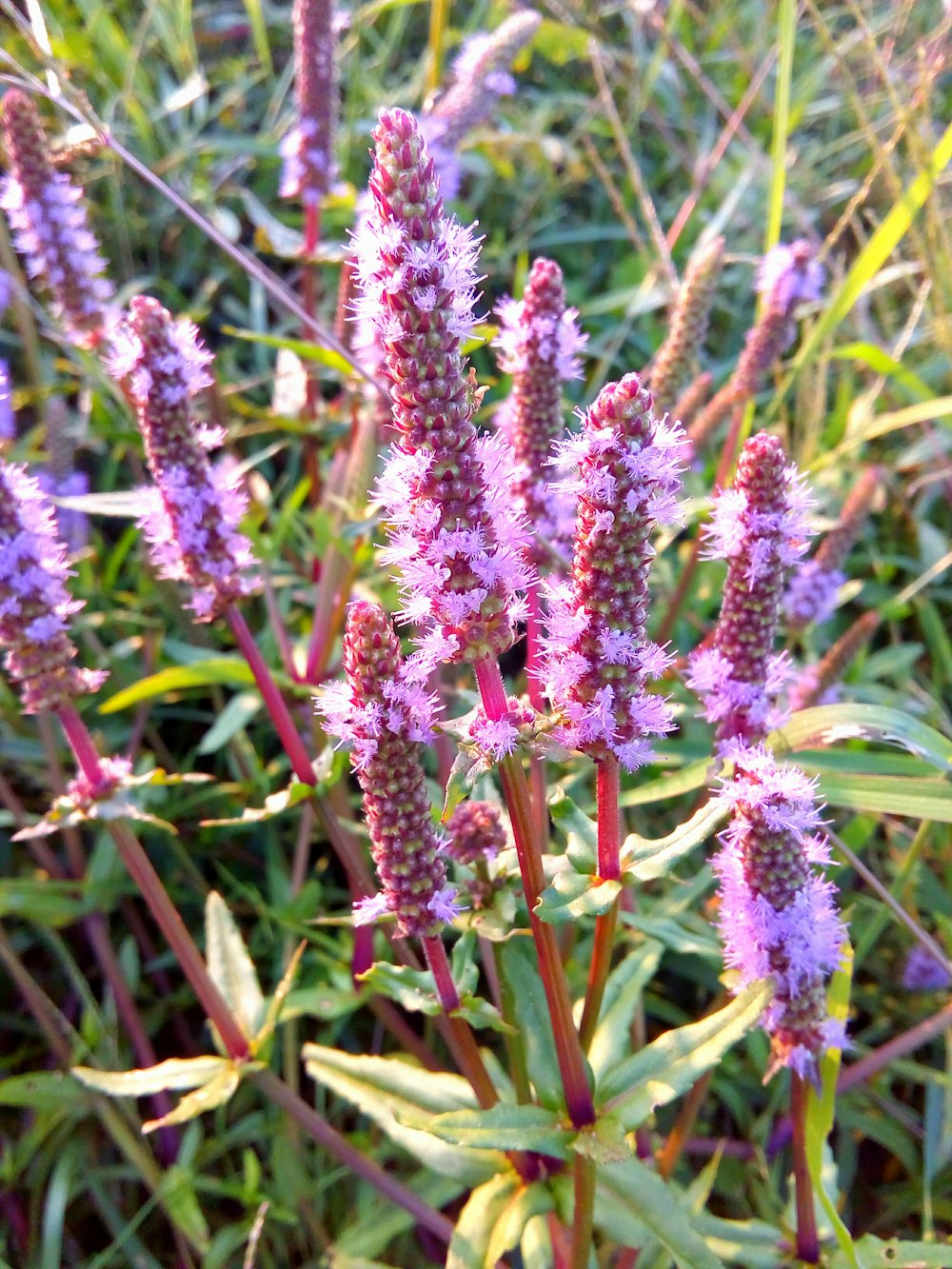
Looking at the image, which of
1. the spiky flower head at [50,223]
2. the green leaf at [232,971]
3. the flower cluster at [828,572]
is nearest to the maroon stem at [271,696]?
the green leaf at [232,971]

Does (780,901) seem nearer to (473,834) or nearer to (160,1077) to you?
(473,834)

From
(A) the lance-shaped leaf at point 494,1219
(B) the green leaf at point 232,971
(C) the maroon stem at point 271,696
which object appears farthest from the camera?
(B) the green leaf at point 232,971

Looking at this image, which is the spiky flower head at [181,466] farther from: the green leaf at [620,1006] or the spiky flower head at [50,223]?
the green leaf at [620,1006]

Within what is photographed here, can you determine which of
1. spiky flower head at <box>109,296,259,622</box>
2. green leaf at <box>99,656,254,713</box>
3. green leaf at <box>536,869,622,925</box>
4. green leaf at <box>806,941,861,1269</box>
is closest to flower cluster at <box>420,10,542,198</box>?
spiky flower head at <box>109,296,259,622</box>

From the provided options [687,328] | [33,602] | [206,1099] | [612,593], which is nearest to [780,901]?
[612,593]

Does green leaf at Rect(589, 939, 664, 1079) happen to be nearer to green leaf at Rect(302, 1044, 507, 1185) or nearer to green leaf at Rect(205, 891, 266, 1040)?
green leaf at Rect(302, 1044, 507, 1185)

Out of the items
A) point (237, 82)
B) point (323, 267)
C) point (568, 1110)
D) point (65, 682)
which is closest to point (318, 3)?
point (323, 267)

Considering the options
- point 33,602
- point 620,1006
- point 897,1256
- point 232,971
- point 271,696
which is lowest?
point 897,1256
